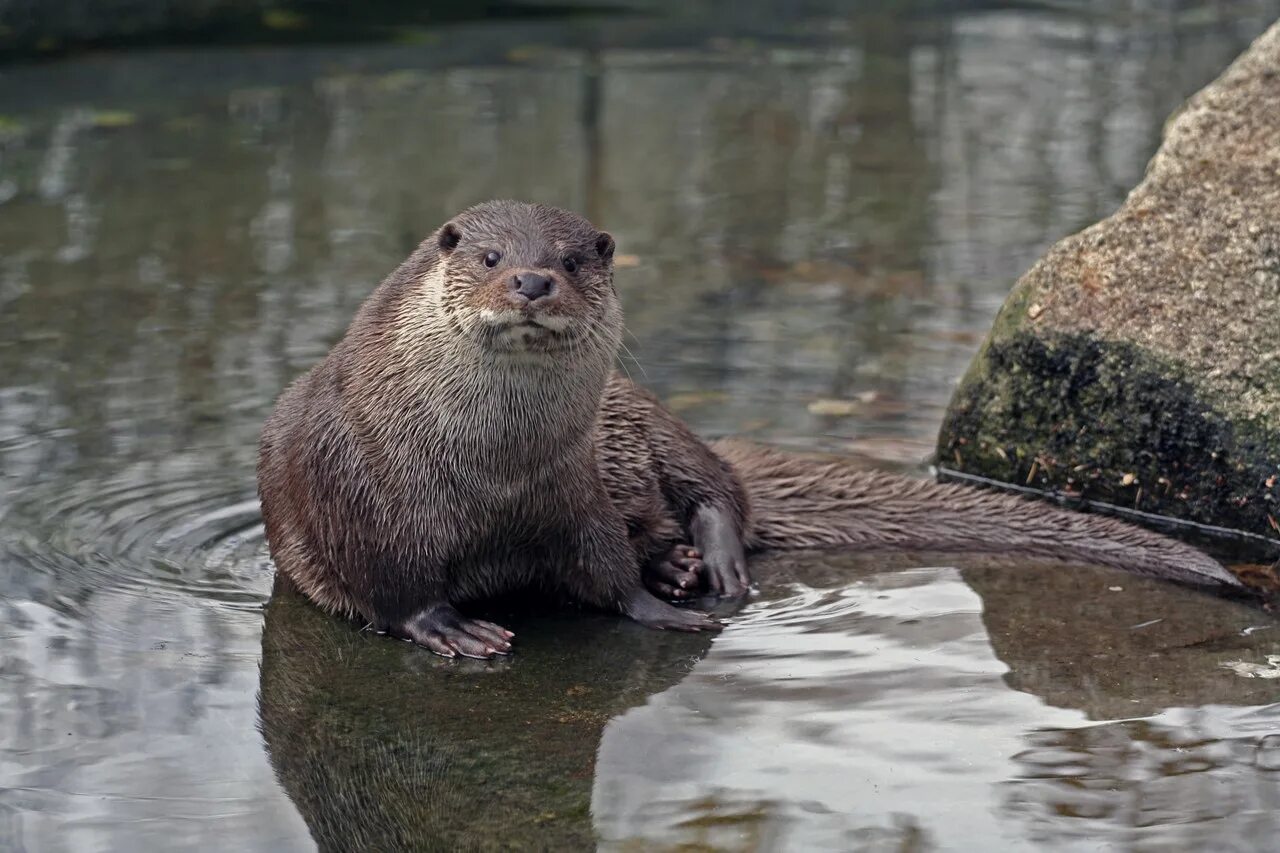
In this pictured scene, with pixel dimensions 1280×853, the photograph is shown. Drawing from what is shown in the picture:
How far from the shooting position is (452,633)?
Result: 3.42 m

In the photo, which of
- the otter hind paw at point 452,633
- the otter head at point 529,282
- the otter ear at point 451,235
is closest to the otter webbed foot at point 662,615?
the otter hind paw at point 452,633

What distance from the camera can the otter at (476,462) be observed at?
11.1 feet

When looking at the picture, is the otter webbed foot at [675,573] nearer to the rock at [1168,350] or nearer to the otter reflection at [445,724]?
the otter reflection at [445,724]

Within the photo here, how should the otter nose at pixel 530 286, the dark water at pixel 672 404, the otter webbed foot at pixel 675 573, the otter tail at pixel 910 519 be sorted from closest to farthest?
1. the dark water at pixel 672 404
2. the otter nose at pixel 530 286
3. the otter webbed foot at pixel 675 573
4. the otter tail at pixel 910 519

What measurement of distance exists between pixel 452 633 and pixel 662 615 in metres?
0.44

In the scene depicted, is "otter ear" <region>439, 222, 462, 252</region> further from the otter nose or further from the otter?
the otter nose

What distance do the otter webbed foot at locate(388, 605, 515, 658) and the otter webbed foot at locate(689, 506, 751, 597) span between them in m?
0.54

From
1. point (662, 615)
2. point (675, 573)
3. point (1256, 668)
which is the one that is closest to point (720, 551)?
point (675, 573)

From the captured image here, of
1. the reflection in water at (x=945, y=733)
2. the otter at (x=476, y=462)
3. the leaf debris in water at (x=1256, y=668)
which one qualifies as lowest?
the reflection in water at (x=945, y=733)

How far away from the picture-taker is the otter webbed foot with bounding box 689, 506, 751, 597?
380 centimetres

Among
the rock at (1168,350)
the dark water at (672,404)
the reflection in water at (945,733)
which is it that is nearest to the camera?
the reflection in water at (945,733)

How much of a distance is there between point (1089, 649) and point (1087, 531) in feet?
1.92

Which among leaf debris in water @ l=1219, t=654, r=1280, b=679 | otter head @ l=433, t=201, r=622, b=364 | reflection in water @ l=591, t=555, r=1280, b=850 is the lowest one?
reflection in water @ l=591, t=555, r=1280, b=850

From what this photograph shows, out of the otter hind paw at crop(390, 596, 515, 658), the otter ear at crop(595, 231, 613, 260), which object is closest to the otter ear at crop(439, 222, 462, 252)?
the otter ear at crop(595, 231, 613, 260)
